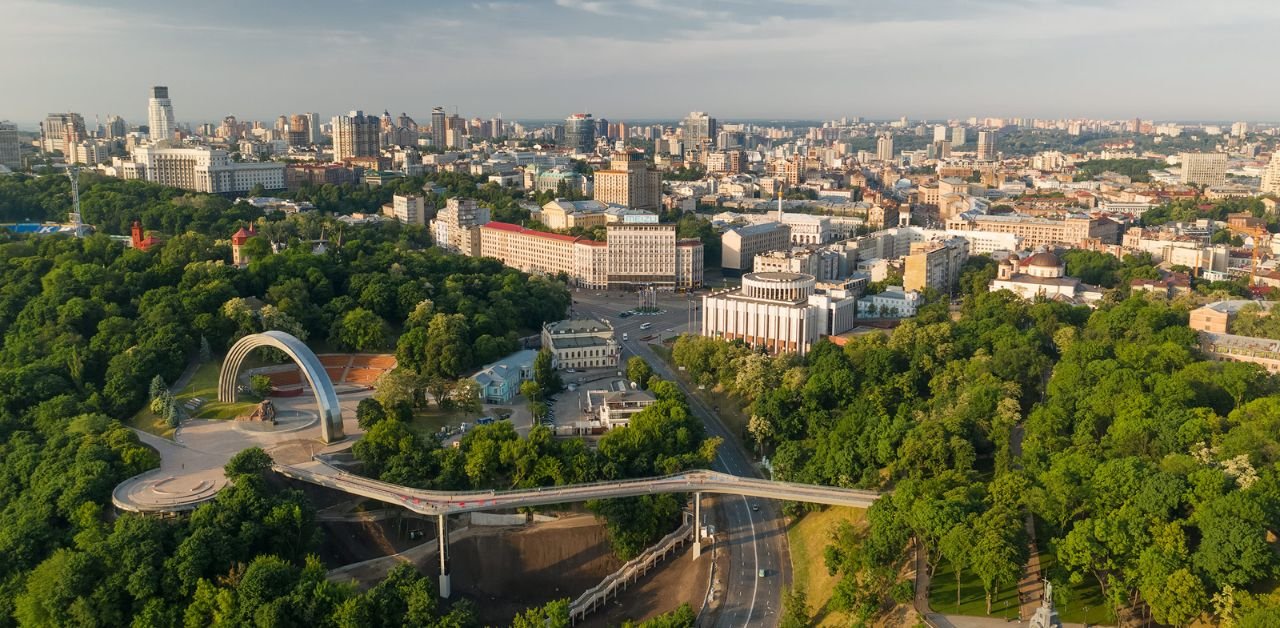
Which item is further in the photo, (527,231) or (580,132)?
(580,132)

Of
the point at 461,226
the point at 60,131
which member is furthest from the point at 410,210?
the point at 60,131

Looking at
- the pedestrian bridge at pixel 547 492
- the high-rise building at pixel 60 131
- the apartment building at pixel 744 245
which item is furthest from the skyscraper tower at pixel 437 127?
the pedestrian bridge at pixel 547 492

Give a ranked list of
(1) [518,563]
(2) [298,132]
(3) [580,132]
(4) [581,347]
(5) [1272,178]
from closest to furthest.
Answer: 1. (1) [518,563]
2. (4) [581,347]
3. (5) [1272,178]
4. (2) [298,132]
5. (3) [580,132]

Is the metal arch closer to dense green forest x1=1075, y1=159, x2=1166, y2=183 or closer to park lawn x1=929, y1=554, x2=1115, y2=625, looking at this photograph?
park lawn x1=929, y1=554, x2=1115, y2=625

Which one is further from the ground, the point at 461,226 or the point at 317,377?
the point at 461,226

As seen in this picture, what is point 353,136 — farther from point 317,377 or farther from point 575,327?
point 317,377

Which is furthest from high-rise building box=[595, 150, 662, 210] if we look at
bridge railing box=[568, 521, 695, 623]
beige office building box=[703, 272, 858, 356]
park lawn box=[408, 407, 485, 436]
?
bridge railing box=[568, 521, 695, 623]
